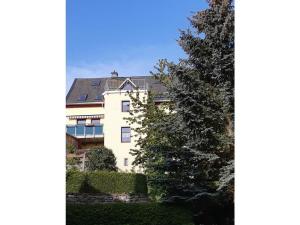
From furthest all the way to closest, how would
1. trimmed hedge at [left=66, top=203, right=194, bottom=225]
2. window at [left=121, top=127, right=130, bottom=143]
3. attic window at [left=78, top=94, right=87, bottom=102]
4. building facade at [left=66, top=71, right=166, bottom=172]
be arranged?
attic window at [left=78, top=94, right=87, bottom=102] < window at [left=121, top=127, right=130, bottom=143] < building facade at [left=66, top=71, right=166, bottom=172] < trimmed hedge at [left=66, top=203, right=194, bottom=225]

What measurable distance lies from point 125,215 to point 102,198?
210 cm

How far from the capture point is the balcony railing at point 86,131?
15.6 metres

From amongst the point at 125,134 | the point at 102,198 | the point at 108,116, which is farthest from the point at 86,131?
the point at 102,198

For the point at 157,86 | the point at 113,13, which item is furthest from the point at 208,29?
the point at 157,86

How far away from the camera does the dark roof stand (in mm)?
15570

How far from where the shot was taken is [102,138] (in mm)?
15945

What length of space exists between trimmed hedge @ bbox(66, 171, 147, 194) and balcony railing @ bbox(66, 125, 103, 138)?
22.9 feet

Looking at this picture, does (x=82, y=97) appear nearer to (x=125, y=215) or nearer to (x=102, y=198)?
(x=102, y=198)

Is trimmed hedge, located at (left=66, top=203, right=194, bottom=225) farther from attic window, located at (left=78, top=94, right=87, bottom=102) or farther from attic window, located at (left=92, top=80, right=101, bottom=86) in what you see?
attic window, located at (left=92, top=80, right=101, bottom=86)

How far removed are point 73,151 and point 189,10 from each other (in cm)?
676

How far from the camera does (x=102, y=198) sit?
8445mm

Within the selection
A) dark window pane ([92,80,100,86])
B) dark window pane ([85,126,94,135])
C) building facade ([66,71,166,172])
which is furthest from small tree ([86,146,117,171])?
dark window pane ([92,80,100,86])
